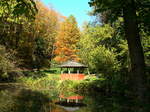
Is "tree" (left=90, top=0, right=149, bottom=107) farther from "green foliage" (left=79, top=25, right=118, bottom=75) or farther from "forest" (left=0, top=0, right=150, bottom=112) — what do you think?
"green foliage" (left=79, top=25, right=118, bottom=75)

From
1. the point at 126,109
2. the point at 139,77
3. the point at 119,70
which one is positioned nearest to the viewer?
the point at 139,77

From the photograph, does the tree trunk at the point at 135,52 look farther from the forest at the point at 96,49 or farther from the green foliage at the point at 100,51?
the green foliage at the point at 100,51

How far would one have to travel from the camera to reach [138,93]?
4.70m

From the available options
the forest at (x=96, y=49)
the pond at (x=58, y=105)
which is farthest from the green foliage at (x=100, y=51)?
the pond at (x=58, y=105)

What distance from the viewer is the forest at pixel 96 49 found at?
15.2 ft

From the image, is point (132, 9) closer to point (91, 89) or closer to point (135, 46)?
point (135, 46)

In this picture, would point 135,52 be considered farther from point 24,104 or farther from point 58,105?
point 24,104

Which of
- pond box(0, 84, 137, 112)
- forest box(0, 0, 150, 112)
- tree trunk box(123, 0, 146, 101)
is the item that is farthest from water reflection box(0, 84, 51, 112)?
tree trunk box(123, 0, 146, 101)

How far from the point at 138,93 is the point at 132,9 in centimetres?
214

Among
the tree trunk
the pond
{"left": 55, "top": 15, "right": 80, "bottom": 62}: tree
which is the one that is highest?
{"left": 55, "top": 15, "right": 80, "bottom": 62}: tree

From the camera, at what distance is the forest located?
4641mm

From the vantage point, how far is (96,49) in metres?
17.7

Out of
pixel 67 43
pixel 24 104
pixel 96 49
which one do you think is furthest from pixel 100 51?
pixel 67 43

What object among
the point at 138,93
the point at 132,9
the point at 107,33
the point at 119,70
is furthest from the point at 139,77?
the point at 107,33
